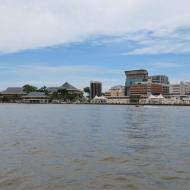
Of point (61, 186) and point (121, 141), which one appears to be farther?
point (121, 141)

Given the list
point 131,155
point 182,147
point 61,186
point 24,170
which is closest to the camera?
point 61,186

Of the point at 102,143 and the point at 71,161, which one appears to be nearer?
the point at 71,161

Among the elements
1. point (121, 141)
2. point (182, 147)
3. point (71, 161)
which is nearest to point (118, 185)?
point (71, 161)

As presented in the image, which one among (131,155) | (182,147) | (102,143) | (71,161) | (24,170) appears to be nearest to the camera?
(24,170)

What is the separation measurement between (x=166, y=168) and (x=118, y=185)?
388cm

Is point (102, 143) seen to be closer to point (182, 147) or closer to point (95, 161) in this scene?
point (182, 147)

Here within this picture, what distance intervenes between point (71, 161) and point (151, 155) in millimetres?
4774

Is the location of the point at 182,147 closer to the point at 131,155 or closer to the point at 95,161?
the point at 131,155

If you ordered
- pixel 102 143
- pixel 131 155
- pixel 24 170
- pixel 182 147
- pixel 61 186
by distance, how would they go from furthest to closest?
pixel 102 143 < pixel 182 147 < pixel 131 155 < pixel 24 170 < pixel 61 186

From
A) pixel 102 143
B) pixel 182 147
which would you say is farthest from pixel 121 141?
pixel 182 147

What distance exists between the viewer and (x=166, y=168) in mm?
18297

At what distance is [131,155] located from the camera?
72.6 feet

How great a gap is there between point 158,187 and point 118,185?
57.4 inches

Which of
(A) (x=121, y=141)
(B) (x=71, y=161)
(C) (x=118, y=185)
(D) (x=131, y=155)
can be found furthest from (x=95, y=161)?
(A) (x=121, y=141)
